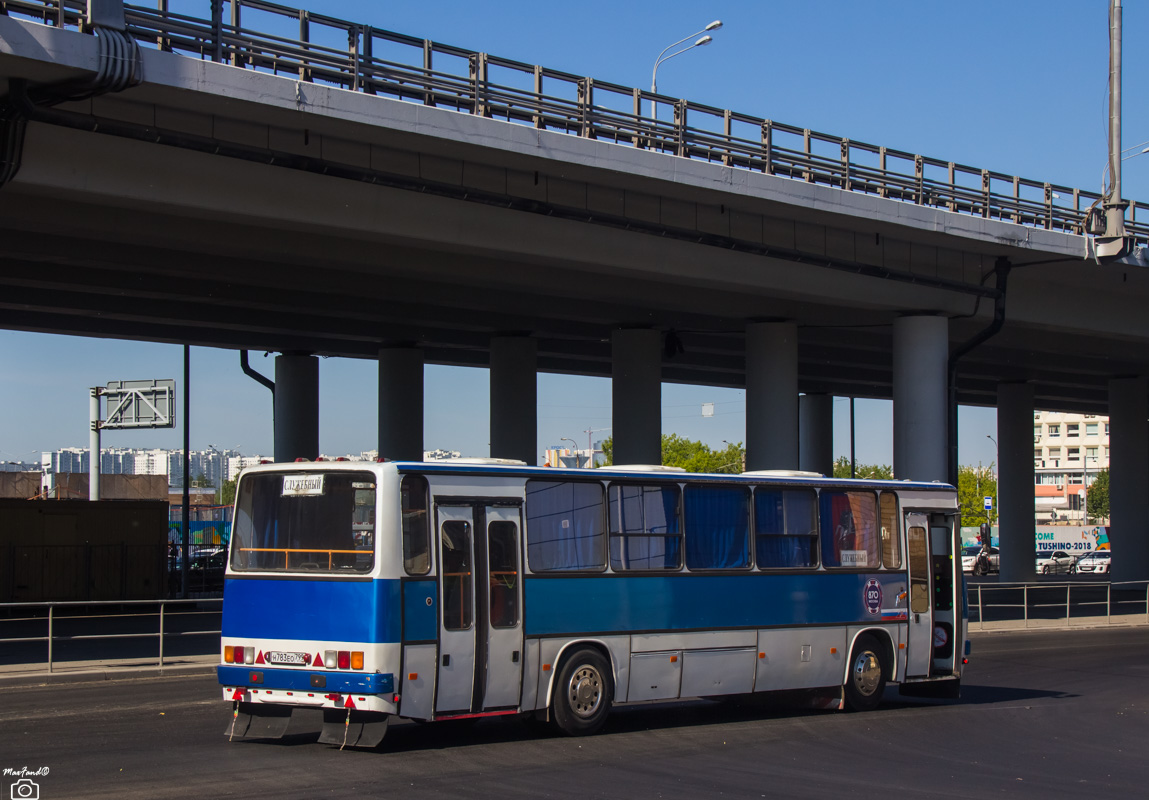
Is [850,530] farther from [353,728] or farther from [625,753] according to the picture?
[353,728]

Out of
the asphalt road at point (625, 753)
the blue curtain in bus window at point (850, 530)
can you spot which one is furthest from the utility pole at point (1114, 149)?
the blue curtain in bus window at point (850, 530)

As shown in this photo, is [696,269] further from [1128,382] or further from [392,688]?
[1128,382]

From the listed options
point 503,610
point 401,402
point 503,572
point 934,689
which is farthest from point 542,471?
point 401,402

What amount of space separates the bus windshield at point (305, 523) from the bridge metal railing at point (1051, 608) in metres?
18.6

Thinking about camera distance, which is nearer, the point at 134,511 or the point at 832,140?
the point at 832,140

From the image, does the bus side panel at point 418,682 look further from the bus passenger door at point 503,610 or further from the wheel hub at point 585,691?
the wheel hub at point 585,691

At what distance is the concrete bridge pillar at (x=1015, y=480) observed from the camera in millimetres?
56250

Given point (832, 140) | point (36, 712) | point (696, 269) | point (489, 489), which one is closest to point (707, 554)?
point (489, 489)

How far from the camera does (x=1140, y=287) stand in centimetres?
3506

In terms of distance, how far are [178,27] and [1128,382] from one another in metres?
45.9

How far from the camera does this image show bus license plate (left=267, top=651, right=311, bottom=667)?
11734 millimetres

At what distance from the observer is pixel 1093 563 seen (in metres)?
80.2

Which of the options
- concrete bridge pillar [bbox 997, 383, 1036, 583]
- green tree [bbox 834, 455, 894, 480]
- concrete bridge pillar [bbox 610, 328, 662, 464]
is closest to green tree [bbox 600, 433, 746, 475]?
green tree [bbox 834, 455, 894, 480]

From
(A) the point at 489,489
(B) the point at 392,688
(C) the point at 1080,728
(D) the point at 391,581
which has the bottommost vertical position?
(C) the point at 1080,728
